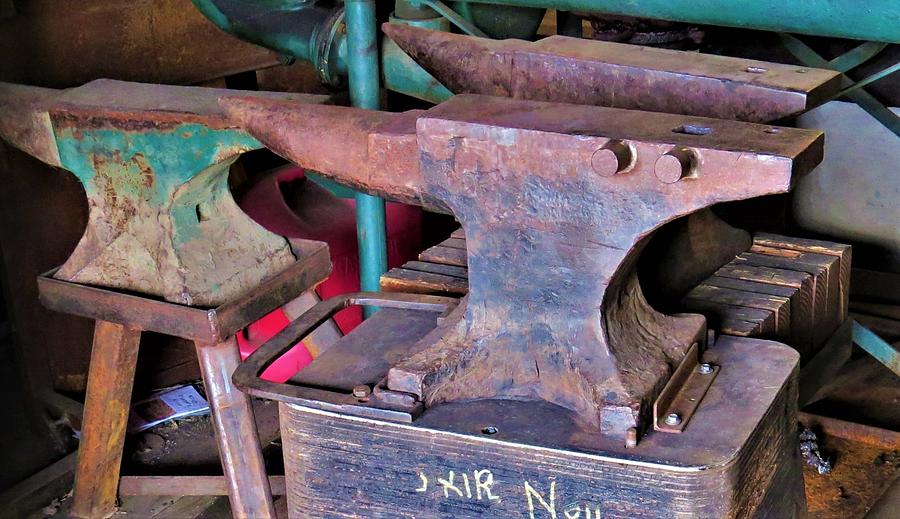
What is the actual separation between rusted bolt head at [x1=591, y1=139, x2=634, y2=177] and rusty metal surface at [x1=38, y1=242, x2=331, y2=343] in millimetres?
1004

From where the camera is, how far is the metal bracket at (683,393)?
1.28 m

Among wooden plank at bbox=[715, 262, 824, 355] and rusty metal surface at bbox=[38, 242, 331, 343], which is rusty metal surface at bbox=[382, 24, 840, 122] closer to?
wooden plank at bbox=[715, 262, 824, 355]

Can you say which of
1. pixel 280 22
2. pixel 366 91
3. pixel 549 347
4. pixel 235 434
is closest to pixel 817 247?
pixel 549 347

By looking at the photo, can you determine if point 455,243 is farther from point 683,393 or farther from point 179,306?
point 683,393

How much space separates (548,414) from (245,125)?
1.80ft

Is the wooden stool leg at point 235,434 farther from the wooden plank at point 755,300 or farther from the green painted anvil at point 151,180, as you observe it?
the wooden plank at point 755,300

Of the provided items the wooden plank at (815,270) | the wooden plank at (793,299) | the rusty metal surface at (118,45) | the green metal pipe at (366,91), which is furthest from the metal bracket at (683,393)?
the rusty metal surface at (118,45)

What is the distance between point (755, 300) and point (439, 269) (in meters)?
0.50

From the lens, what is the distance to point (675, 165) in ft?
3.65

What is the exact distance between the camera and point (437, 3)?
2.22m

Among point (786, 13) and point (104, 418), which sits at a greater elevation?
point (786, 13)

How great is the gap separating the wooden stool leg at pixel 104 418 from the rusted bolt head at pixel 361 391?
88 centimetres

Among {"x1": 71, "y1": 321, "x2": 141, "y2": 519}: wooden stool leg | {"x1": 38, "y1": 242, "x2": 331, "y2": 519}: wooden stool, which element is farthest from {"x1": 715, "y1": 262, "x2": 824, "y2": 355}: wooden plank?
{"x1": 71, "y1": 321, "x2": 141, "y2": 519}: wooden stool leg

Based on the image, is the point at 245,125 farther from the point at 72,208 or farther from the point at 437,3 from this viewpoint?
the point at 72,208
